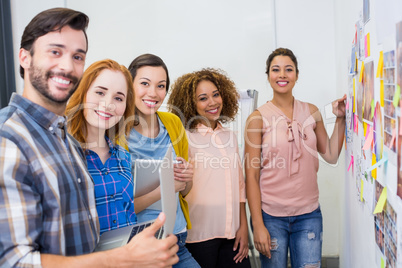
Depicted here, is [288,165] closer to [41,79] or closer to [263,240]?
[263,240]

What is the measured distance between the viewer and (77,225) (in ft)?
2.97

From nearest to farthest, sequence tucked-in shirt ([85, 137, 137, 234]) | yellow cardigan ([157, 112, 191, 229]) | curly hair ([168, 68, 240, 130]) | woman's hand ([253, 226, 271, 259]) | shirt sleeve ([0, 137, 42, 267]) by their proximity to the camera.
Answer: shirt sleeve ([0, 137, 42, 267]) → tucked-in shirt ([85, 137, 137, 234]) → yellow cardigan ([157, 112, 191, 229]) → woman's hand ([253, 226, 271, 259]) → curly hair ([168, 68, 240, 130])

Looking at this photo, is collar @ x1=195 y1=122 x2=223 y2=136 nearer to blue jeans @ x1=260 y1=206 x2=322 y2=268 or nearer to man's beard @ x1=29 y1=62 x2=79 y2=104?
blue jeans @ x1=260 y1=206 x2=322 y2=268

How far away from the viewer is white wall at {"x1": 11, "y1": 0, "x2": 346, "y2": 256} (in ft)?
9.22

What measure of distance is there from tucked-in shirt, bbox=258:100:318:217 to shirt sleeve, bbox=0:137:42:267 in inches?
53.0

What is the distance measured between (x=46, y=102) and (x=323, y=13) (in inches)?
95.9

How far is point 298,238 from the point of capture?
1.89 m

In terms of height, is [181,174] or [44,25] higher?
[44,25]

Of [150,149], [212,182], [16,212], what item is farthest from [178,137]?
[16,212]

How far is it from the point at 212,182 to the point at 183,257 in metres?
0.40

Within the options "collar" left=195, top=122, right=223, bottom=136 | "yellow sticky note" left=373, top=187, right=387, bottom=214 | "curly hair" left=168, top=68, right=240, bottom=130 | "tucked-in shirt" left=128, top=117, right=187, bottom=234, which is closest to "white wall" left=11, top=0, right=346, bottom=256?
"curly hair" left=168, top=68, right=240, bottom=130

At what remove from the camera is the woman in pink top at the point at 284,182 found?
6.17 ft

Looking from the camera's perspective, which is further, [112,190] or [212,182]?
[212,182]

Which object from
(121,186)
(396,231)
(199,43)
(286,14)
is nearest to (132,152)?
(121,186)
